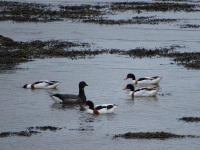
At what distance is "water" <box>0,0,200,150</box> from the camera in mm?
16623

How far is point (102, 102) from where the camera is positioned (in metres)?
21.6

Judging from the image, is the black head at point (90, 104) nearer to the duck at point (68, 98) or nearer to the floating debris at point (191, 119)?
the duck at point (68, 98)

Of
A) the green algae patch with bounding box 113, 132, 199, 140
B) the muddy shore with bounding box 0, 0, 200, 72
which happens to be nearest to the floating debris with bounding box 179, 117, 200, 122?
the green algae patch with bounding box 113, 132, 199, 140

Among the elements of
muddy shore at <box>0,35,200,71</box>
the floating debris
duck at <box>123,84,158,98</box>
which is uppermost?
muddy shore at <box>0,35,200,71</box>

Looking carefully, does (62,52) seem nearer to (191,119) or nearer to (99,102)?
(99,102)

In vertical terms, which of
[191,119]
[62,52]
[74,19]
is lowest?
[191,119]

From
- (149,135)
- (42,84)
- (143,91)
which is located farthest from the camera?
(42,84)

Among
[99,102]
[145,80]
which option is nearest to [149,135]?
[99,102]

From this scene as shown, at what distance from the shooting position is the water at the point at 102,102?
1662 centimetres

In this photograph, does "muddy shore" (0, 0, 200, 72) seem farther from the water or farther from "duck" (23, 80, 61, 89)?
"duck" (23, 80, 61, 89)

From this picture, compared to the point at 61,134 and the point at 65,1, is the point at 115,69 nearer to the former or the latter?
the point at 61,134

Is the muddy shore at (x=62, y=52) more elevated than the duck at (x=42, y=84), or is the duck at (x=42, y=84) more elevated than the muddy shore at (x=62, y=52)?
the muddy shore at (x=62, y=52)

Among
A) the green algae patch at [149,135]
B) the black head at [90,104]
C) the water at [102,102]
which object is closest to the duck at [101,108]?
the black head at [90,104]

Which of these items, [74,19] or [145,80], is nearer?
[145,80]
